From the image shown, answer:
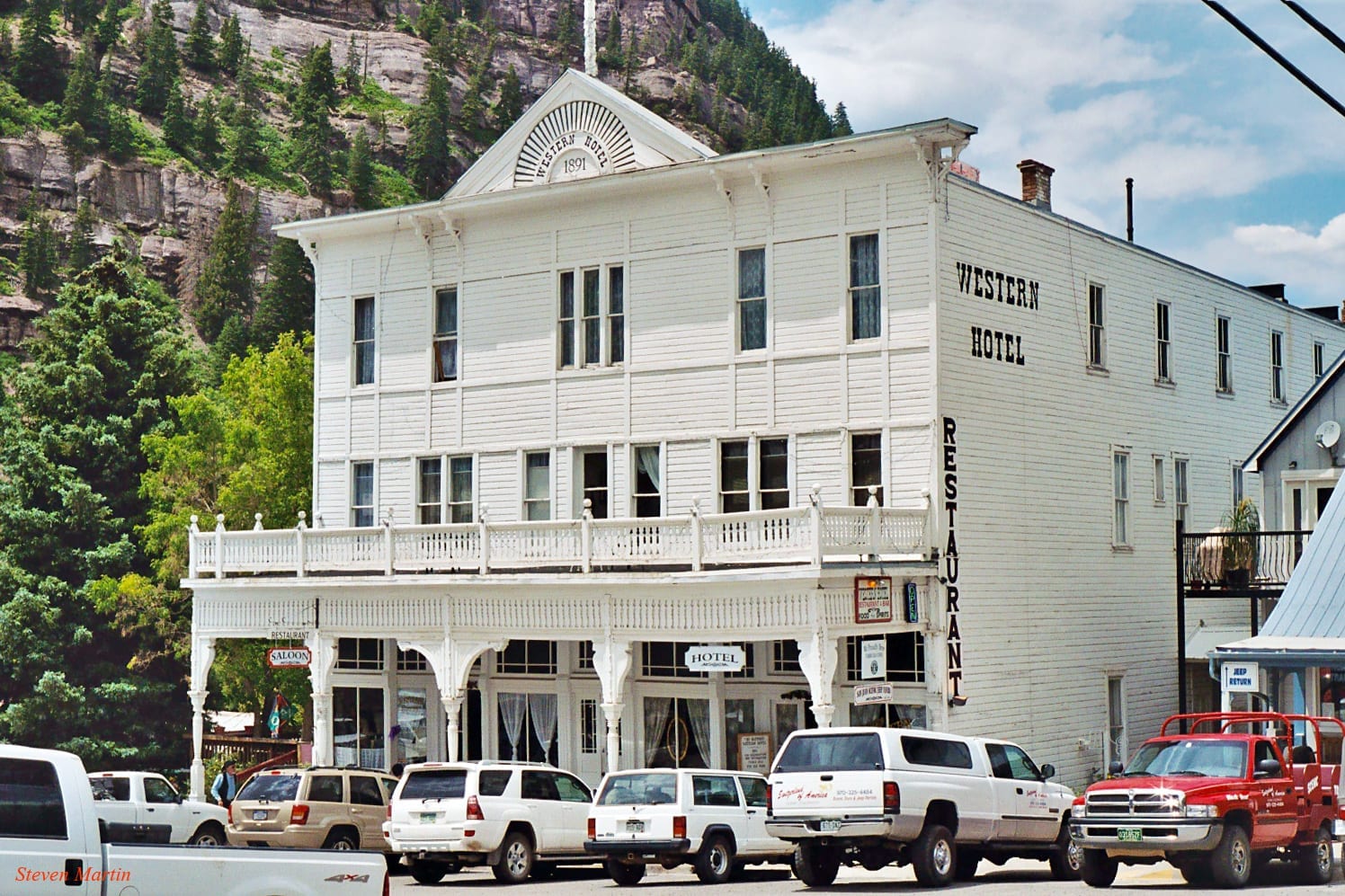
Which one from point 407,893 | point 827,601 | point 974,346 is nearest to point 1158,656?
point 974,346

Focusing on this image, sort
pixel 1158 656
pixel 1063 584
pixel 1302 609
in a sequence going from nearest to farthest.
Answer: pixel 1302 609 < pixel 1063 584 < pixel 1158 656

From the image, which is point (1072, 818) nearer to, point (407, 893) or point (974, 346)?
point (407, 893)

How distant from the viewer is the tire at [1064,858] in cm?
2214

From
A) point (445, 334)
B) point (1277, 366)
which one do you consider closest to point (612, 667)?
point (445, 334)

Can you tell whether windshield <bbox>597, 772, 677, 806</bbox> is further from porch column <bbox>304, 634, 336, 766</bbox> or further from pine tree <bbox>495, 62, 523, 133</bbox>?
pine tree <bbox>495, 62, 523, 133</bbox>

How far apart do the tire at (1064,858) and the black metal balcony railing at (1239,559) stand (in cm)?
1269

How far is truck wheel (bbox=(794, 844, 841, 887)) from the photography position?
21359 mm

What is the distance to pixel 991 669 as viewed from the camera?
3102 cm

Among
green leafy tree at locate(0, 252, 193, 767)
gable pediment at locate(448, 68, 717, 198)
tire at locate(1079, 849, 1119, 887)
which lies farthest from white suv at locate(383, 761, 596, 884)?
green leafy tree at locate(0, 252, 193, 767)

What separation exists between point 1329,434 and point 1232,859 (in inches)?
698

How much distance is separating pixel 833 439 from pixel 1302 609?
330 inches

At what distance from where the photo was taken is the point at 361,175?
155 metres

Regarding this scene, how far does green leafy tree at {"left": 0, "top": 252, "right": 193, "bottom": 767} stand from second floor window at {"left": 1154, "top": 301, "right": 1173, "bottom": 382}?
36442 mm

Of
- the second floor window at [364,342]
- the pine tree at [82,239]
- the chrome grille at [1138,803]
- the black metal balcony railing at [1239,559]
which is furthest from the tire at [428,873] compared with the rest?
the pine tree at [82,239]
